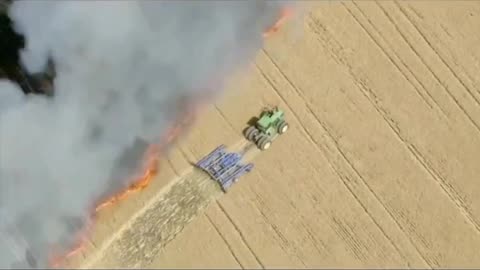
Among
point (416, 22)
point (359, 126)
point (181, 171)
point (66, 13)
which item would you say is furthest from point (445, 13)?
point (66, 13)

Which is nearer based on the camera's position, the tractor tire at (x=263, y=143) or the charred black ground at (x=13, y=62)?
A: the charred black ground at (x=13, y=62)

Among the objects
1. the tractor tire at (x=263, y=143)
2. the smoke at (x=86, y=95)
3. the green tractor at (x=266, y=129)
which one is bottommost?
the tractor tire at (x=263, y=143)

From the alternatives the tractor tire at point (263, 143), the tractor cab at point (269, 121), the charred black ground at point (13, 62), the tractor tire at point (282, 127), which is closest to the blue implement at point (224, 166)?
the tractor tire at point (263, 143)

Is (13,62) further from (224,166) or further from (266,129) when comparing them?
(266,129)

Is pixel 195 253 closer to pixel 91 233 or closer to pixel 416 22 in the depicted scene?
pixel 91 233

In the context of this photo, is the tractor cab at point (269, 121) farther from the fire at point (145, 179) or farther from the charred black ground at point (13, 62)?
the charred black ground at point (13, 62)

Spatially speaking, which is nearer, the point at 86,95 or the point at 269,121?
the point at 86,95

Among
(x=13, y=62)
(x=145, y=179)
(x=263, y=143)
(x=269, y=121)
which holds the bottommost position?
(x=263, y=143)

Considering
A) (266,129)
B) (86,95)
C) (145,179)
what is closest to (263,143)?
(266,129)
